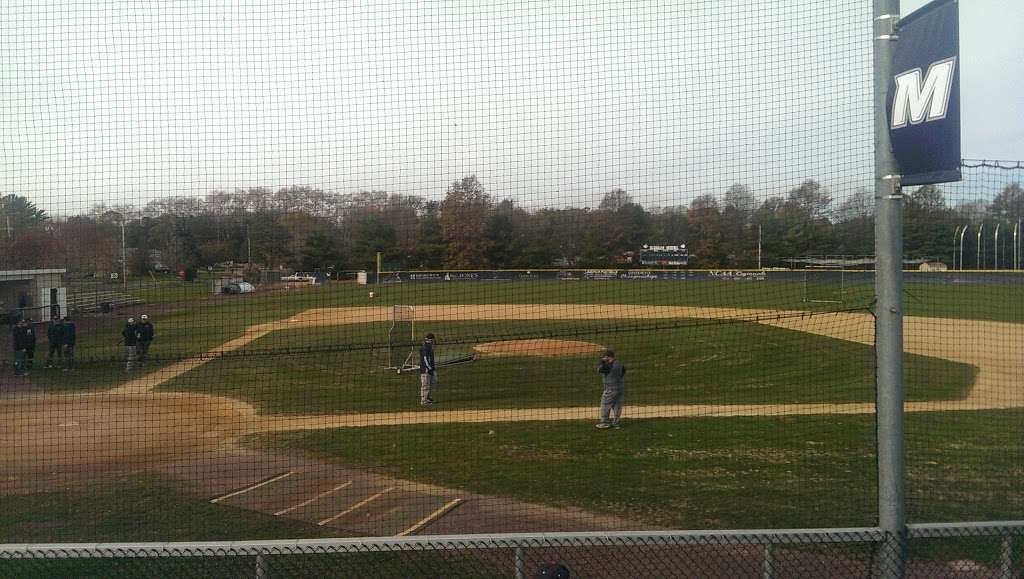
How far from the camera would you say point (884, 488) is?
12.5 feet

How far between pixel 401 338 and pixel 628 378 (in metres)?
6.14

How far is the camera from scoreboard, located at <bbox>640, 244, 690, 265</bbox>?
9253 mm

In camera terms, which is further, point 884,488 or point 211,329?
point 211,329

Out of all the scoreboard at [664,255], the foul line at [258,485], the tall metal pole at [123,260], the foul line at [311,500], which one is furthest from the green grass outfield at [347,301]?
the scoreboard at [664,255]

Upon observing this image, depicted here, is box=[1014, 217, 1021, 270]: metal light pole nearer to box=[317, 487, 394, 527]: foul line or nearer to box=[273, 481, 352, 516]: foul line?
box=[317, 487, 394, 527]: foul line

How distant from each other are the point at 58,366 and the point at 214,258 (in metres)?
10.3

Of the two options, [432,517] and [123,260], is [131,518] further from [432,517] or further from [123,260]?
[123,260]

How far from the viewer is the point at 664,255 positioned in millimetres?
9875

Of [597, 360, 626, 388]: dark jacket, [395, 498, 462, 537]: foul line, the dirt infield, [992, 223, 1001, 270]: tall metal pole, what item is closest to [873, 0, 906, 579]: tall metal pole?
[395, 498, 462, 537]: foul line

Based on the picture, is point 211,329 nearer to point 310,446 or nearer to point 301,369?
point 301,369

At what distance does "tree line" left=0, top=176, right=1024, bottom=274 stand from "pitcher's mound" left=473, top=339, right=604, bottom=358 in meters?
10.3

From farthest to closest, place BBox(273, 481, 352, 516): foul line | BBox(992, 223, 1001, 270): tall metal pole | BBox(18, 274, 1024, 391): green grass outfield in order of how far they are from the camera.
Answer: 1. BBox(18, 274, 1024, 391): green grass outfield
2. BBox(992, 223, 1001, 270): tall metal pole
3. BBox(273, 481, 352, 516): foul line

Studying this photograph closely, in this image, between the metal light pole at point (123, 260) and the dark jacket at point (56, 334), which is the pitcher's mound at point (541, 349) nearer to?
the metal light pole at point (123, 260)

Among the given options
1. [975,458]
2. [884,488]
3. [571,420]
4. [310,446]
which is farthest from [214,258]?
[975,458]
